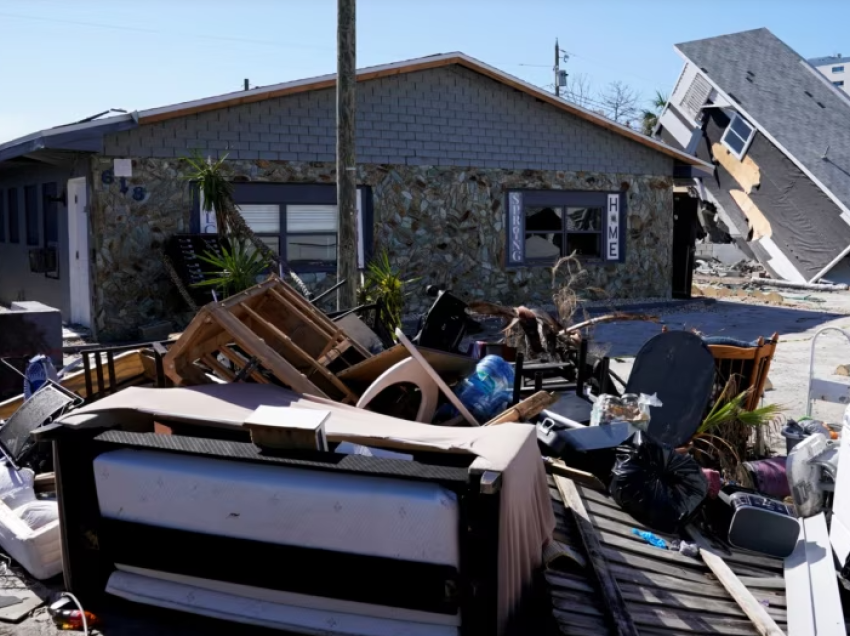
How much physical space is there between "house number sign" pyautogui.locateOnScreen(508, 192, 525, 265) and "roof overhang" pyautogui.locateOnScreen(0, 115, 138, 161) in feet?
23.4

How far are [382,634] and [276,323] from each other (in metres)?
3.56

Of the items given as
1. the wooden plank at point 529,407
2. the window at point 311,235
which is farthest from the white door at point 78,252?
the wooden plank at point 529,407

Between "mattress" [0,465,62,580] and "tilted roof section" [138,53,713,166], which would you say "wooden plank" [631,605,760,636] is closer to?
"mattress" [0,465,62,580]

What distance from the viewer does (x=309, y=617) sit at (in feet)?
12.4

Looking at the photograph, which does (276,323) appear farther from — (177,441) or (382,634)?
(382,634)

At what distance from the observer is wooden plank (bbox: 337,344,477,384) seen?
19.3ft

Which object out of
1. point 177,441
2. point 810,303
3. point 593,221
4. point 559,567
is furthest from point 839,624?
point 810,303

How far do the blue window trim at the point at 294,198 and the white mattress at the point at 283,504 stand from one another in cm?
1021

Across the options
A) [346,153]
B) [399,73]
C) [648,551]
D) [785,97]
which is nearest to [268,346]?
[648,551]

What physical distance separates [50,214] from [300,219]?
4.45 m

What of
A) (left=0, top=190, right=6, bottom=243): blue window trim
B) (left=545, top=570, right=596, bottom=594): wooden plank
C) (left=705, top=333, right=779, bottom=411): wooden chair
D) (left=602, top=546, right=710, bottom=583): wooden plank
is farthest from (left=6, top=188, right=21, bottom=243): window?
(left=545, top=570, right=596, bottom=594): wooden plank

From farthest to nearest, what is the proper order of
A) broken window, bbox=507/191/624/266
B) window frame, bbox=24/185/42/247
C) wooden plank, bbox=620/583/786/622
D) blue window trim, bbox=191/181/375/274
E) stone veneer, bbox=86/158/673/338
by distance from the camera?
broken window, bbox=507/191/624/266
window frame, bbox=24/185/42/247
blue window trim, bbox=191/181/375/274
stone veneer, bbox=86/158/673/338
wooden plank, bbox=620/583/786/622

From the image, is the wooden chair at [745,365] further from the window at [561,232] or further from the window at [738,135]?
the window at [738,135]

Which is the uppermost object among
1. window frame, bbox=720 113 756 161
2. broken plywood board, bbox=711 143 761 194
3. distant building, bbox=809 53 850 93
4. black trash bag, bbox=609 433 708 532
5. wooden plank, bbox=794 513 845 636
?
distant building, bbox=809 53 850 93
